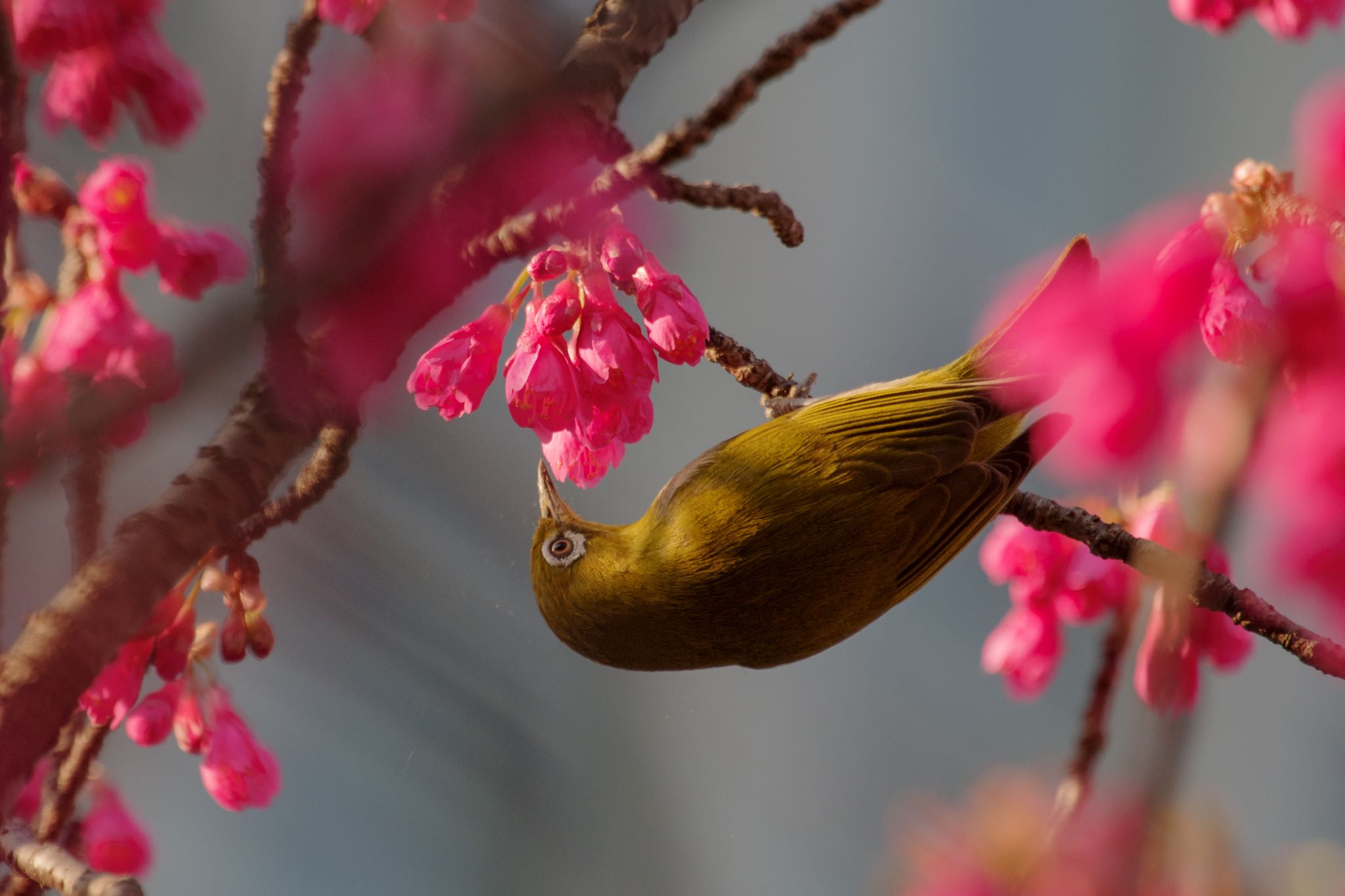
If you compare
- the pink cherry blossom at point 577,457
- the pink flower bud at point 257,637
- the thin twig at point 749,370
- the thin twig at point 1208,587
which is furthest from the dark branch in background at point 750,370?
the pink flower bud at point 257,637

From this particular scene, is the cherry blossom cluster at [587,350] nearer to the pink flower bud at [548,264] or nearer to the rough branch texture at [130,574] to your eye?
the pink flower bud at [548,264]

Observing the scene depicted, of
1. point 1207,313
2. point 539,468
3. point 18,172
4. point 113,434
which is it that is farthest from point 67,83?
point 1207,313

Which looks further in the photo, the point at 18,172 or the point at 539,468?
the point at 539,468

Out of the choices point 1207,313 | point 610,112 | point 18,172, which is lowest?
point 18,172

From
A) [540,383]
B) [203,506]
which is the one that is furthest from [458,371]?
[203,506]

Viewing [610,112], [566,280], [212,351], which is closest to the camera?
[212,351]

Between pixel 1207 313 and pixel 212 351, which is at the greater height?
pixel 1207 313

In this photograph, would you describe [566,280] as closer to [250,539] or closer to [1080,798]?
[250,539]
